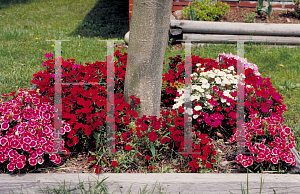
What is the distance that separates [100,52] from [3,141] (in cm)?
353

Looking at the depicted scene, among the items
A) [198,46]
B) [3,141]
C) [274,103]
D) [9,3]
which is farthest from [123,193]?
[9,3]

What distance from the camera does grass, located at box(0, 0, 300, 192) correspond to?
13.2ft

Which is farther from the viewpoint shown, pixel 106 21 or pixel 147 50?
pixel 106 21

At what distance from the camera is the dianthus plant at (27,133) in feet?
6.78

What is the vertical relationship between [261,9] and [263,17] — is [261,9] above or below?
above

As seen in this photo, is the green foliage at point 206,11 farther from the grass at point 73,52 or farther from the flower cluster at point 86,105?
the flower cluster at point 86,105

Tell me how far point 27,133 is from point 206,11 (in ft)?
17.1

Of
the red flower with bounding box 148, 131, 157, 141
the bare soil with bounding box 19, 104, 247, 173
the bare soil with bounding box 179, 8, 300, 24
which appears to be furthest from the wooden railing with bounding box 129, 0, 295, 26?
the red flower with bounding box 148, 131, 157, 141

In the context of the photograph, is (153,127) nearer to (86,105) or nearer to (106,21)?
(86,105)

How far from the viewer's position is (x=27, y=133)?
2.12 meters

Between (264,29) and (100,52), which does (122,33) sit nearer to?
(100,52)

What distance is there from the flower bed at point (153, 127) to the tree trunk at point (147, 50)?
141 mm

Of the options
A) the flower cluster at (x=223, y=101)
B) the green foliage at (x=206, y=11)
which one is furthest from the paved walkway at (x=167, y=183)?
the green foliage at (x=206, y=11)

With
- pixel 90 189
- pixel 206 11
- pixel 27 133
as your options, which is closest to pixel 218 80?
pixel 90 189
